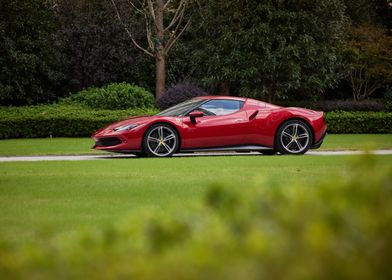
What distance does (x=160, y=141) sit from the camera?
1623cm

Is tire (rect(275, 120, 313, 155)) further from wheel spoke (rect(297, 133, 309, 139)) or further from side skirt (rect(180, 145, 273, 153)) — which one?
side skirt (rect(180, 145, 273, 153))

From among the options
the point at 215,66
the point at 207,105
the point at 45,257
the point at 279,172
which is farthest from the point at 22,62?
the point at 45,257

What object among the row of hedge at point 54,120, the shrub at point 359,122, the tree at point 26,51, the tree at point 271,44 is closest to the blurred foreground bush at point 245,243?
the row of hedge at point 54,120

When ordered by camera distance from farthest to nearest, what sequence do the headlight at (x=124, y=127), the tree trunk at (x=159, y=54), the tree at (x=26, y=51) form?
1. the tree at (x=26, y=51)
2. the tree trunk at (x=159, y=54)
3. the headlight at (x=124, y=127)

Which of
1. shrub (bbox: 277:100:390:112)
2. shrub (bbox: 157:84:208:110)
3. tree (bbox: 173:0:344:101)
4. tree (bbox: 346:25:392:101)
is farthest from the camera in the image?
tree (bbox: 346:25:392:101)

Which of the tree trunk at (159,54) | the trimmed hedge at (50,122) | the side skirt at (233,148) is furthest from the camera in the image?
the tree trunk at (159,54)

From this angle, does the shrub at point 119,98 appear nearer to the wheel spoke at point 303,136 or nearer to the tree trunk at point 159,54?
the tree trunk at point 159,54

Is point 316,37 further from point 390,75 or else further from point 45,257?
point 45,257

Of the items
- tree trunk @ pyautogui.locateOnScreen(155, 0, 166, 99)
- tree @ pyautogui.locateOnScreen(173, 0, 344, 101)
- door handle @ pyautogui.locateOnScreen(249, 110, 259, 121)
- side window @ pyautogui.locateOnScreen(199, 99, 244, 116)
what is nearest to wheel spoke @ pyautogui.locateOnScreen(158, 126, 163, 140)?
side window @ pyautogui.locateOnScreen(199, 99, 244, 116)

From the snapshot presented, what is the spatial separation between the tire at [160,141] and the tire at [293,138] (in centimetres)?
207

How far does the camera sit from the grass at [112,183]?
7.46m

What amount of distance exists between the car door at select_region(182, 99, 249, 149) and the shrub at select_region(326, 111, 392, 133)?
467 inches

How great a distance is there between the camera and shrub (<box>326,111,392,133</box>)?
2786cm

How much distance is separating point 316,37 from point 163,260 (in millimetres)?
33444
